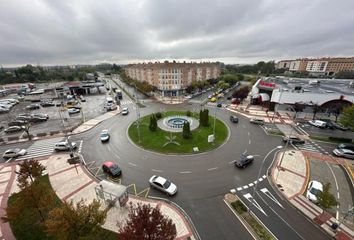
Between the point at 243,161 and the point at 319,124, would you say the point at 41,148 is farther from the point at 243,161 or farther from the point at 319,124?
the point at 319,124

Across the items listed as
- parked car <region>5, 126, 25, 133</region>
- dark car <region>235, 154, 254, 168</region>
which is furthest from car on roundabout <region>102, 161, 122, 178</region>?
parked car <region>5, 126, 25, 133</region>

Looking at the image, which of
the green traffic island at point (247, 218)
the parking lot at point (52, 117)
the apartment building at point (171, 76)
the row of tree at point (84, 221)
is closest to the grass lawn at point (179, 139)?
the green traffic island at point (247, 218)

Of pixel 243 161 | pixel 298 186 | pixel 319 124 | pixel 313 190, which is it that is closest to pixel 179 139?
pixel 243 161

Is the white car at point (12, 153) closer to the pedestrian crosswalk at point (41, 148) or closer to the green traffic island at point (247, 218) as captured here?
the pedestrian crosswalk at point (41, 148)

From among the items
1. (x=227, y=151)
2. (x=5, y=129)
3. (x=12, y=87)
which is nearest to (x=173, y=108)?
(x=227, y=151)

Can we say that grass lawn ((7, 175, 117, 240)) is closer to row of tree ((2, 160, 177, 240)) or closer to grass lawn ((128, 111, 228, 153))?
row of tree ((2, 160, 177, 240))
